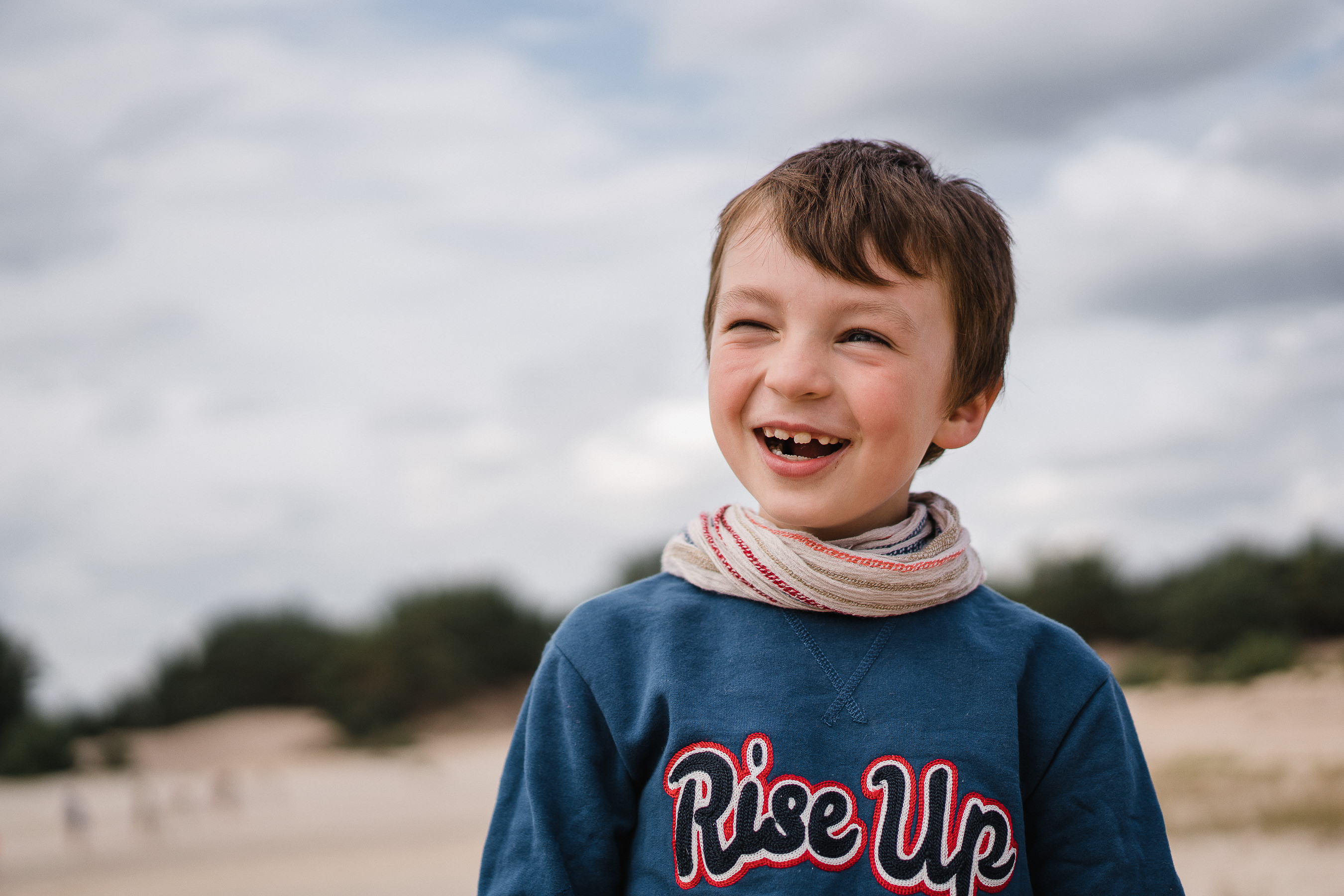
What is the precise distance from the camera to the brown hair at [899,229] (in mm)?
1712

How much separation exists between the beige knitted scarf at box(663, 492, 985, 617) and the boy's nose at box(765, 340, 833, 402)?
0.25 m

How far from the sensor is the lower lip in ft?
A: 5.61

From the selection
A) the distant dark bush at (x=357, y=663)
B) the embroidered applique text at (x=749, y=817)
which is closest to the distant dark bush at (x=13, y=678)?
the distant dark bush at (x=357, y=663)

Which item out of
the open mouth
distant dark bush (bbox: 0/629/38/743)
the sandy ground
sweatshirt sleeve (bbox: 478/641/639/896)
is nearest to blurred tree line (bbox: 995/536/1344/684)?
the sandy ground

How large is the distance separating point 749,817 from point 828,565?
410 mm

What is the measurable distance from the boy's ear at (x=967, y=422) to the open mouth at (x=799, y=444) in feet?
0.76

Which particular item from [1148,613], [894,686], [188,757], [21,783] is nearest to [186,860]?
[21,783]

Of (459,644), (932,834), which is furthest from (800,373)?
(459,644)

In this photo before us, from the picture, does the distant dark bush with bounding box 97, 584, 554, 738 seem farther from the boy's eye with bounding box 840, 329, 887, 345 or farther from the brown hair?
the boy's eye with bounding box 840, 329, 887, 345

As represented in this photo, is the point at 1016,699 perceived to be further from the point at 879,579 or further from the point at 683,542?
the point at 683,542

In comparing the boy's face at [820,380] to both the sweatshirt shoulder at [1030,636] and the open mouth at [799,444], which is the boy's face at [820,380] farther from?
the sweatshirt shoulder at [1030,636]

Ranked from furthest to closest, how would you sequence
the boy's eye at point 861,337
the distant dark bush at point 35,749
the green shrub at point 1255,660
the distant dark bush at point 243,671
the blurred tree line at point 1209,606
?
1. the distant dark bush at point 243,671
2. the blurred tree line at point 1209,606
3. the distant dark bush at point 35,749
4. the green shrub at point 1255,660
5. the boy's eye at point 861,337

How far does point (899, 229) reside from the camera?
1.74 metres

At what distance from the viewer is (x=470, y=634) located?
18.4m
